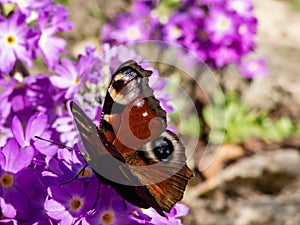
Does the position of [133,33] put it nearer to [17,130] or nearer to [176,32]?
[176,32]

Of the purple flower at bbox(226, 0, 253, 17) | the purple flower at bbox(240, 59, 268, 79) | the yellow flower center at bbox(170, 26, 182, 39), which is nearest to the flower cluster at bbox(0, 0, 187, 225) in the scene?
the yellow flower center at bbox(170, 26, 182, 39)

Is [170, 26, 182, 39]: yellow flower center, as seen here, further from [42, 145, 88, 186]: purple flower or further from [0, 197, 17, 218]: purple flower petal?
[0, 197, 17, 218]: purple flower petal

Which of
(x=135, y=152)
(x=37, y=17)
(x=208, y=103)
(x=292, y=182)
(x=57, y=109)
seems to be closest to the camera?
(x=135, y=152)

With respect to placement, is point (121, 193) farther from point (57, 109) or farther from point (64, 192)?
point (57, 109)

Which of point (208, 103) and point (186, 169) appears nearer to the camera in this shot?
point (186, 169)

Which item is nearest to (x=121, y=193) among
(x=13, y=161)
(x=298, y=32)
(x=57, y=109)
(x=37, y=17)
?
(x=13, y=161)

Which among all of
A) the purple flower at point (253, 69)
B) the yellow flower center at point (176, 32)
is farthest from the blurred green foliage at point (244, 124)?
the yellow flower center at point (176, 32)

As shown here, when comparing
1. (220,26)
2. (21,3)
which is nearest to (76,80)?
(21,3)
